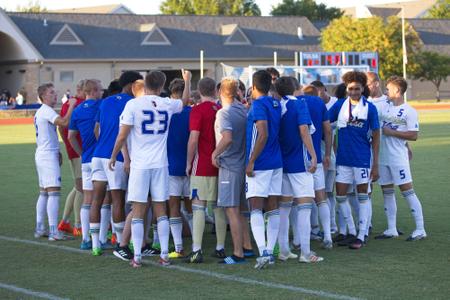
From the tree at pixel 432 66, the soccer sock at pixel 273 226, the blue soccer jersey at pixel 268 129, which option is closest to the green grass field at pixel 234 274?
the soccer sock at pixel 273 226

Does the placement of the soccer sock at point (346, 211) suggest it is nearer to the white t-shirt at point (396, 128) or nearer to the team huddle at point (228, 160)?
the team huddle at point (228, 160)

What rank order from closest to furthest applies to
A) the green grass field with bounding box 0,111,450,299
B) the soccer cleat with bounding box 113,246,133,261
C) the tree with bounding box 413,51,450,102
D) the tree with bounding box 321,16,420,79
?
1. the green grass field with bounding box 0,111,450,299
2. the soccer cleat with bounding box 113,246,133,261
3. the tree with bounding box 321,16,420,79
4. the tree with bounding box 413,51,450,102

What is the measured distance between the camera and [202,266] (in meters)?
9.34

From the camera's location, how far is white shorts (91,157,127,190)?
991cm

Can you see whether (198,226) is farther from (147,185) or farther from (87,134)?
(87,134)

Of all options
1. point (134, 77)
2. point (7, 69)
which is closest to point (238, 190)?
point (134, 77)

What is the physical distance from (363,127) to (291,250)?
1.72m

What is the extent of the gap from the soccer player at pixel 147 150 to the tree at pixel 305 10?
289ft

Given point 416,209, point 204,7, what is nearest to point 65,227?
point 416,209

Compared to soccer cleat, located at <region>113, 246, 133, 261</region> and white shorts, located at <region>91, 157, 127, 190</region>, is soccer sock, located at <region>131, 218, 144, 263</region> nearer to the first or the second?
soccer cleat, located at <region>113, 246, 133, 261</region>

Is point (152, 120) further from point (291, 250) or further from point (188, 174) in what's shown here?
point (291, 250)

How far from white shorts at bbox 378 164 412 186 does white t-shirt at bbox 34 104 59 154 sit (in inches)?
170

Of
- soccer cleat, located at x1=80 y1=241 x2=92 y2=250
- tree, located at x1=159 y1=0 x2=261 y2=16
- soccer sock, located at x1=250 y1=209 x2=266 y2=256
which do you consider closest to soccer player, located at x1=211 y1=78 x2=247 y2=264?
soccer sock, located at x1=250 y1=209 x2=266 y2=256

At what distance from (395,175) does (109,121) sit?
3694 mm
